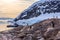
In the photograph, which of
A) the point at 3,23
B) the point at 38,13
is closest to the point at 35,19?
the point at 38,13

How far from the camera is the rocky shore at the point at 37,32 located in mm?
1750

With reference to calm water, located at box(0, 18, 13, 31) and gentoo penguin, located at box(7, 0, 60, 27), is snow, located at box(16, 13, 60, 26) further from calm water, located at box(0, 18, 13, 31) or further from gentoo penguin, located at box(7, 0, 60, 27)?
calm water, located at box(0, 18, 13, 31)

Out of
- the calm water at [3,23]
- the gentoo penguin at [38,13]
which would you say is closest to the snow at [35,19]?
the gentoo penguin at [38,13]

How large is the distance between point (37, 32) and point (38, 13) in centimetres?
42

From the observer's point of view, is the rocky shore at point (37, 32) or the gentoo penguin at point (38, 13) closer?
the rocky shore at point (37, 32)

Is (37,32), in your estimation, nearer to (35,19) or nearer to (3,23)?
(35,19)

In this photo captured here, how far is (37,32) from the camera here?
1838 millimetres

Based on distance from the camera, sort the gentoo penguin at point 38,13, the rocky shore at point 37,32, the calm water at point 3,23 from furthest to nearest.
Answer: the gentoo penguin at point 38,13
the calm water at point 3,23
the rocky shore at point 37,32

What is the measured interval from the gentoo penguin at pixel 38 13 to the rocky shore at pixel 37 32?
19 cm

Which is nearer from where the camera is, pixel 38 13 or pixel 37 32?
pixel 37 32

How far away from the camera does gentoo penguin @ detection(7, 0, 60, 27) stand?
2154 mm

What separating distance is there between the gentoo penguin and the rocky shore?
0.19 meters

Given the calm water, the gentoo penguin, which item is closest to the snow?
the gentoo penguin

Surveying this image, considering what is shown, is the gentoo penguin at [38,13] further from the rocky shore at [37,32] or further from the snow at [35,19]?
the rocky shore at [37,32]
